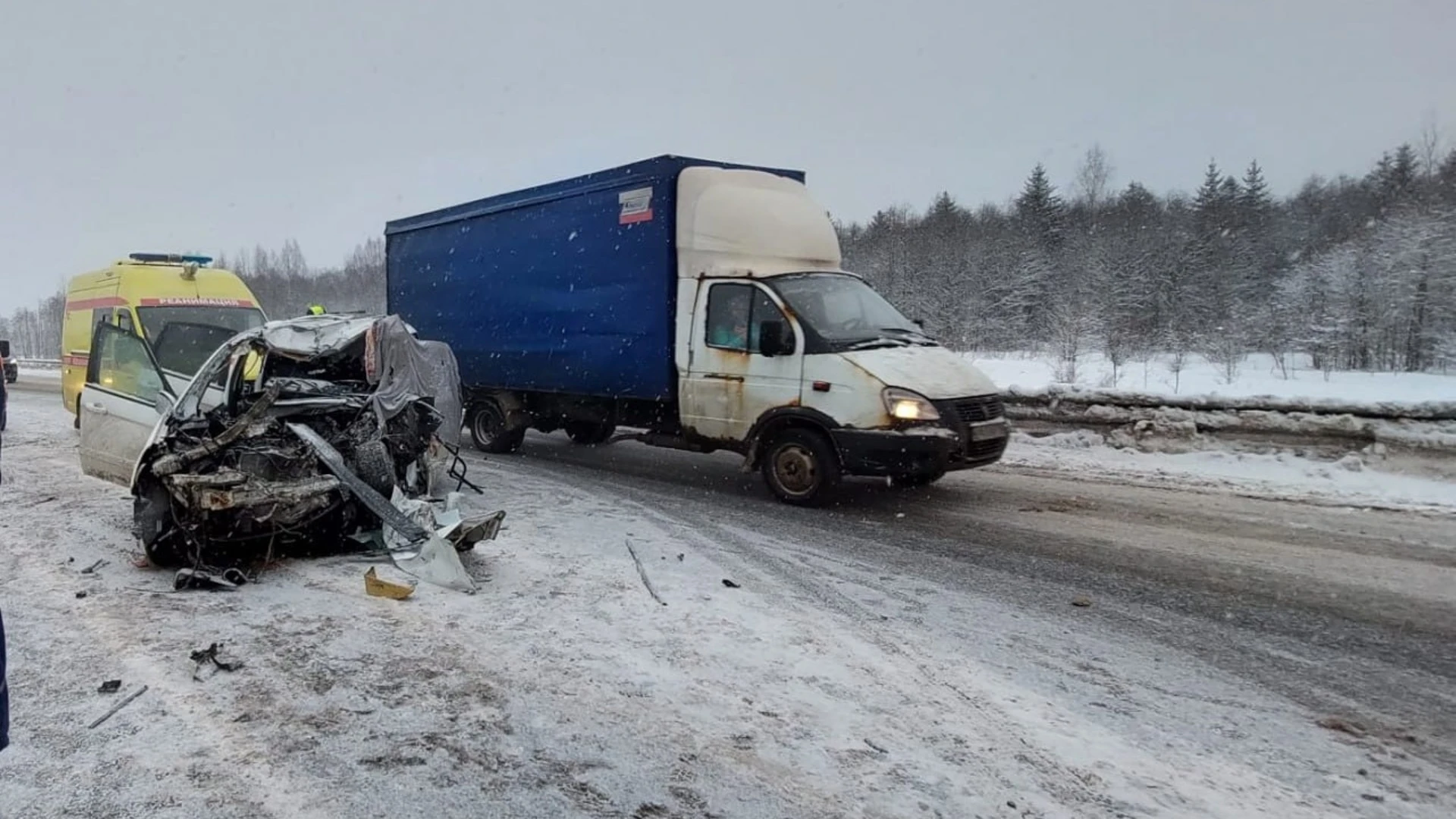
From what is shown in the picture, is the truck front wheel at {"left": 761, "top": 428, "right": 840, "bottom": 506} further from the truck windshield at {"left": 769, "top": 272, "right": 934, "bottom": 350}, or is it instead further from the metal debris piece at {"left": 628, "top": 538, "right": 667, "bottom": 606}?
the metal debris piece at {"left": 628, "top": 538, "right": 667, "bottom": 606}

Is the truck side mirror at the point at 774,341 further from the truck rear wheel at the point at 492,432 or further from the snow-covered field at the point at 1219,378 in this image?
the snow-covered field at the point at 1219,378

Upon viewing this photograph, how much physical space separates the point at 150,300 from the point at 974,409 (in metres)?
11.4

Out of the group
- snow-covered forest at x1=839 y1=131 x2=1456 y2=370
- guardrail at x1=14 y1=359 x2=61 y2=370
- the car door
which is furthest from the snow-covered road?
guardrail at x1=14 y1=359 x2=61 y2=370

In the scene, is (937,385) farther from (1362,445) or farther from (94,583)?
(94,583)

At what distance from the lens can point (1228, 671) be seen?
154 inches

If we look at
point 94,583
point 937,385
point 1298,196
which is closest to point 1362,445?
point 937,385

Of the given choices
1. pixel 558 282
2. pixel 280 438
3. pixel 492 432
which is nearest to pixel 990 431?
pixel 558 282

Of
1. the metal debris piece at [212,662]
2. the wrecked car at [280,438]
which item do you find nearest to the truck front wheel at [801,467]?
the wrecked car at [280,438]

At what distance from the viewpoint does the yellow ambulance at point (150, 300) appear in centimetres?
1137

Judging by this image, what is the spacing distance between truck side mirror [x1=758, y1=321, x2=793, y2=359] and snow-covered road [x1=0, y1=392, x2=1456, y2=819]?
179 cm

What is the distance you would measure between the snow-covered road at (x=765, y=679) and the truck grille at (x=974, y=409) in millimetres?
1027

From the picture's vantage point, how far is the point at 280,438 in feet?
18.5

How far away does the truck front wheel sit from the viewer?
7.31 m

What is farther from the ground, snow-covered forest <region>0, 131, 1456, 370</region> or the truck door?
snow-covered forest <region>0, 131, 1456, 370</region>
